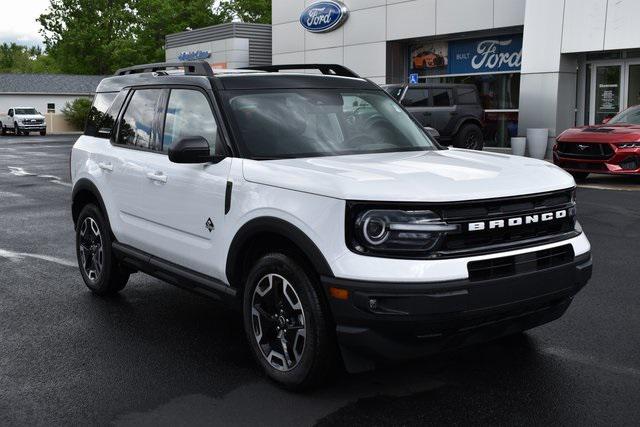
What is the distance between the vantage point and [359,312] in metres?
3.62

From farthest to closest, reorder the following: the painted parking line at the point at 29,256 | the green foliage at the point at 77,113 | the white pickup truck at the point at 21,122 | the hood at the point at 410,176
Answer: the green foliage at the point at 77,113
the white pickup truck at the point at 21,122
the painted parking line at the point at 29,256
the hood at the point at 410,176

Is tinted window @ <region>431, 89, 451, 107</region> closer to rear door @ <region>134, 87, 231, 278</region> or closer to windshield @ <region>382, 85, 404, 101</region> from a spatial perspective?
windshield @ <region>382, 85, 404, 101</region>

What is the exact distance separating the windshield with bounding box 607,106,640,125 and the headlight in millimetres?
12543

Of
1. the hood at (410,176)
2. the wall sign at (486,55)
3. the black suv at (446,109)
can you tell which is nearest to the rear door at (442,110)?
the black suv at (446,109)

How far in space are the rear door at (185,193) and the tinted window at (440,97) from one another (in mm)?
14636

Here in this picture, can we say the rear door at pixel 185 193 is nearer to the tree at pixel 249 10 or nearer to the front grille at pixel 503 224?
the front grille at pixel 503 224

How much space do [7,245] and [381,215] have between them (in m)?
6.51

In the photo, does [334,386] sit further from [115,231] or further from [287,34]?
[287,34]

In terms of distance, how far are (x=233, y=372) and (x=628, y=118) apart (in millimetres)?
12857

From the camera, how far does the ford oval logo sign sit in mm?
29359

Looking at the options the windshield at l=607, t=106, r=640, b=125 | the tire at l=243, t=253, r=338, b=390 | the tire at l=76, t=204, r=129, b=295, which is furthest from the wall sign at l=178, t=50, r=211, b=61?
the tire at l=243, t=253, r=338, b=390

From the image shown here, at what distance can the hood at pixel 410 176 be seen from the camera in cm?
368

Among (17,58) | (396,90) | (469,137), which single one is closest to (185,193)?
(396,90)

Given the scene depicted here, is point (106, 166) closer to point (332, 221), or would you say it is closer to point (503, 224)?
point (332, 221)
